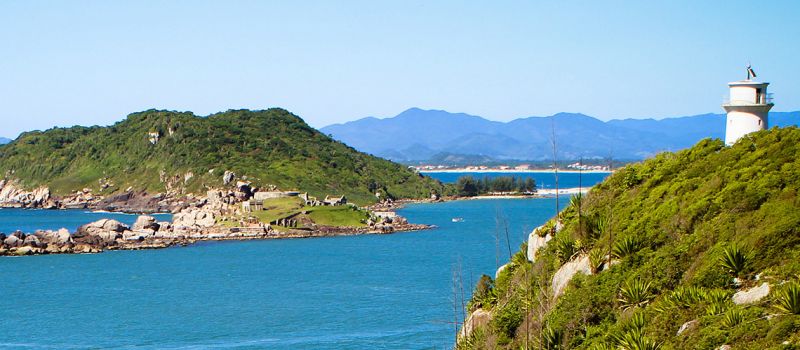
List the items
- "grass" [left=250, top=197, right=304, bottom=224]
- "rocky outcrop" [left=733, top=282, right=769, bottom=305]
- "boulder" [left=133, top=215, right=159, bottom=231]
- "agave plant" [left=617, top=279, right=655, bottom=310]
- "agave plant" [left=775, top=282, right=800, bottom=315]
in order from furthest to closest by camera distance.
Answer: "grass" [left=250, top=197, right=304, bottom=224], "boulder" [left=133, top=215, right=159, bottom=231], "agave plant" [left=617, top=279, right=655, bottom=310], "rocky outcrop" [left=733, top=282, right=769, bottom=305], "agave plant" [left=775, top=282, right=800, bottom=315]

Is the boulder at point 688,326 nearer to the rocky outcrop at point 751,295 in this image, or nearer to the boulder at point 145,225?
the rocky outcrop at point 751,295

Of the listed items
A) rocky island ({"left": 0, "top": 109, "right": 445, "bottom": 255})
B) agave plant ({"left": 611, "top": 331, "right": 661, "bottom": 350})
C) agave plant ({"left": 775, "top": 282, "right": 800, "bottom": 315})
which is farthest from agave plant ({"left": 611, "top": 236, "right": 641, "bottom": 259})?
rocky island ({"left": 0, "top": 109, "right": 445, "bottom": 255})

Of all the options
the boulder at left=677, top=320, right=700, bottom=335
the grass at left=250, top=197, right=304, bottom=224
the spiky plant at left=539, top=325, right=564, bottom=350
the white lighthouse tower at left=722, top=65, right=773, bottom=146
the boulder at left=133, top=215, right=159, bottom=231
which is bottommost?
the boulder at left=133, top=215, right=159, bottom=231

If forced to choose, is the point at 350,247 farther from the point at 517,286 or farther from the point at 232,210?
the point at 517,286

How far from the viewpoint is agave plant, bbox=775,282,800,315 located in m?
17.1

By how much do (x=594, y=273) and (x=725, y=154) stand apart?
544 centimetres

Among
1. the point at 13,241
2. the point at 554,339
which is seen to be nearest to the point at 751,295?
the point at 554,339

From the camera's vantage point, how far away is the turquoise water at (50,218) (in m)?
121

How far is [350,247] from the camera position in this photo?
9531 centimetres

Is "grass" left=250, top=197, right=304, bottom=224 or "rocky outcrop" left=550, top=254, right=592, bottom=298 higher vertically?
"rocky outcrop" left=550, top=254, right=592, bottom=298

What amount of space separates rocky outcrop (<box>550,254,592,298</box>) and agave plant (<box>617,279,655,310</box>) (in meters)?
2.39

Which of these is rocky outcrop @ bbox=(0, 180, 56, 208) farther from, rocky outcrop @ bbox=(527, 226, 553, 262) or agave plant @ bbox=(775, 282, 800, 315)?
agave plant @ bbox=(775, 282, 800, 315)

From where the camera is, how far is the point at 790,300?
56.2 feet

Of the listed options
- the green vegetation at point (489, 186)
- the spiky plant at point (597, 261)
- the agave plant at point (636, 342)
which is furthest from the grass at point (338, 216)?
the agave plant at point (636, 342)
